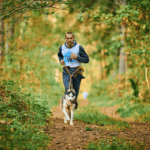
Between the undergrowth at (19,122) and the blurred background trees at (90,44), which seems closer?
the undergrowth at (19,122)

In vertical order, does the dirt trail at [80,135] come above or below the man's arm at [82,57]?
below

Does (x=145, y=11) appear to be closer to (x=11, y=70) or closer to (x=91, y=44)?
(x=11, y=70)

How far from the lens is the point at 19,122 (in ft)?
13.8

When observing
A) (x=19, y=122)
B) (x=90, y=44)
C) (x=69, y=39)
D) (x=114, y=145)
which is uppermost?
(x=90, y=44)

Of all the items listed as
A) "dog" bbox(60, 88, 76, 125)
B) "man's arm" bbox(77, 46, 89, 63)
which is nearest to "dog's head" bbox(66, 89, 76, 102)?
"dog" bbox(60, 88, 76, 125)

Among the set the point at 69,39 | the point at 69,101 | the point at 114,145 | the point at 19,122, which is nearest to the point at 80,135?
the point at 114,145

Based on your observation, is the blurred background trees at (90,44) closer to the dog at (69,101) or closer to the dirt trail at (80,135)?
the dog at (69,101)

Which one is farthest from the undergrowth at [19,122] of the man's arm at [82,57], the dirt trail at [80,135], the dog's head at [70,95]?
the man's arm at [82,57]

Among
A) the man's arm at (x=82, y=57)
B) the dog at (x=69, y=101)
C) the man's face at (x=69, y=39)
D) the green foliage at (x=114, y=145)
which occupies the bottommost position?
the green foliage at (x=114, y=145)

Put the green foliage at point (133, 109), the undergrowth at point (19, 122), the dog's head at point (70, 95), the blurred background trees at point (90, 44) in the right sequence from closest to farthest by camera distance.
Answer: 1. the undergrowth at point (19, 122)
2. the dog's head at point (70, 95)
3. the blurred background trees at point (90, 44)
4. the green foliage at point (133, 109)

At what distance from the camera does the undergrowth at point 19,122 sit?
3.63m

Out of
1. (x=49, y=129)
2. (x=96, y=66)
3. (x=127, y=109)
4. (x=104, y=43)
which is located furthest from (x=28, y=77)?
(x=96, y=66)

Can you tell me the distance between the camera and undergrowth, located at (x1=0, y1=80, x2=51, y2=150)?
11.9 feet

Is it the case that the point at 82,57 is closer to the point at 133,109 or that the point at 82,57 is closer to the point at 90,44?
the point at 133,109
